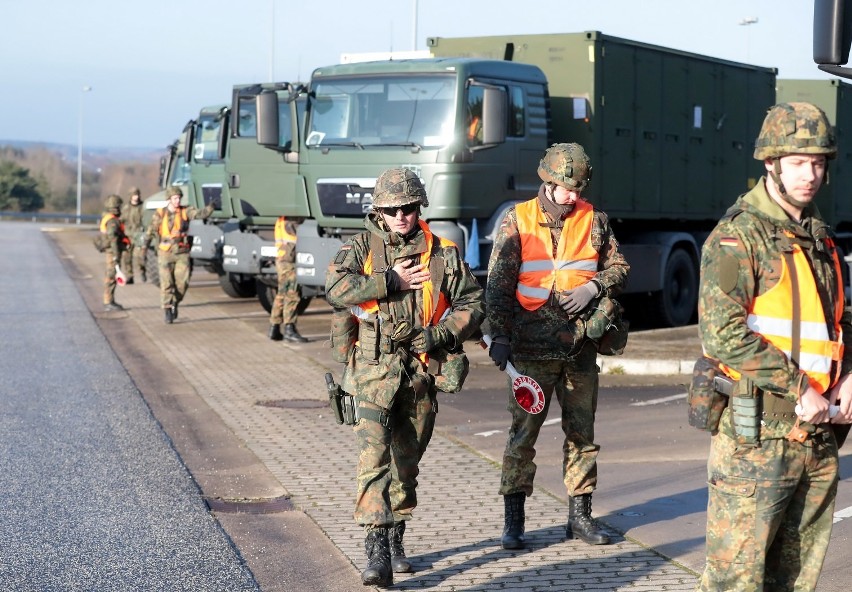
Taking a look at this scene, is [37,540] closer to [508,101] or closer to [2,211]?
[508,101]

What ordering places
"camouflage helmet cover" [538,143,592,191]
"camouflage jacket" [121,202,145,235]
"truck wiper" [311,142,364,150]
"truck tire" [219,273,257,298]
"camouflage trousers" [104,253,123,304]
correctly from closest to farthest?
"camouflage helmet cover" [538,143,592,191], "truck wiper" [311,142,364,150], "camouflage trousers" [104,253,123,304], "truck tire" [219,273,257,298], "camouflage jacket" [121,202,145,235]

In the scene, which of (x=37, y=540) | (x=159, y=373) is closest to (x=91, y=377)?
(x=159, y=373)

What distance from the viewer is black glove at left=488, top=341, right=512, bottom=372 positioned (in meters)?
6.79

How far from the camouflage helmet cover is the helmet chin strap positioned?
233cm

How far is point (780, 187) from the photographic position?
456cm

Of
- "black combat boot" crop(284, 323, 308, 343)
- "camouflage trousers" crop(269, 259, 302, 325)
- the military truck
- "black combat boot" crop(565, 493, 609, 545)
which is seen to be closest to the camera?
"black combat boot" crop(565, 493, 609, 545)

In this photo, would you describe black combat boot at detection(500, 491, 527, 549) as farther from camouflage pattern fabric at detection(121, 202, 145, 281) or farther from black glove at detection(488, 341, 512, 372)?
camouflage pattern fabric at detection(121, 202, 145, 281)

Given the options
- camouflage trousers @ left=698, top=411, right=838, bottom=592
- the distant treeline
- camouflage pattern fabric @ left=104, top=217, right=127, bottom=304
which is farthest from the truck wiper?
the distant treeline

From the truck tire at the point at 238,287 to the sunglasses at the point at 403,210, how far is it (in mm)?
17484

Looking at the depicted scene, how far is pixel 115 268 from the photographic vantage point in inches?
844

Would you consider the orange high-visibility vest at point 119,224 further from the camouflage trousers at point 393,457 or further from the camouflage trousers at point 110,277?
the camouflage trousers at point 393,457

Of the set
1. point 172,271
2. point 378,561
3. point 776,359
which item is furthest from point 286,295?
point 776,359

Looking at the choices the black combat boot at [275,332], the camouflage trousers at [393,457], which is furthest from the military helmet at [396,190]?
the black combat boot at [275,332]

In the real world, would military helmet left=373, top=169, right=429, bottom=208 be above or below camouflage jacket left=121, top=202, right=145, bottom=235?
above
